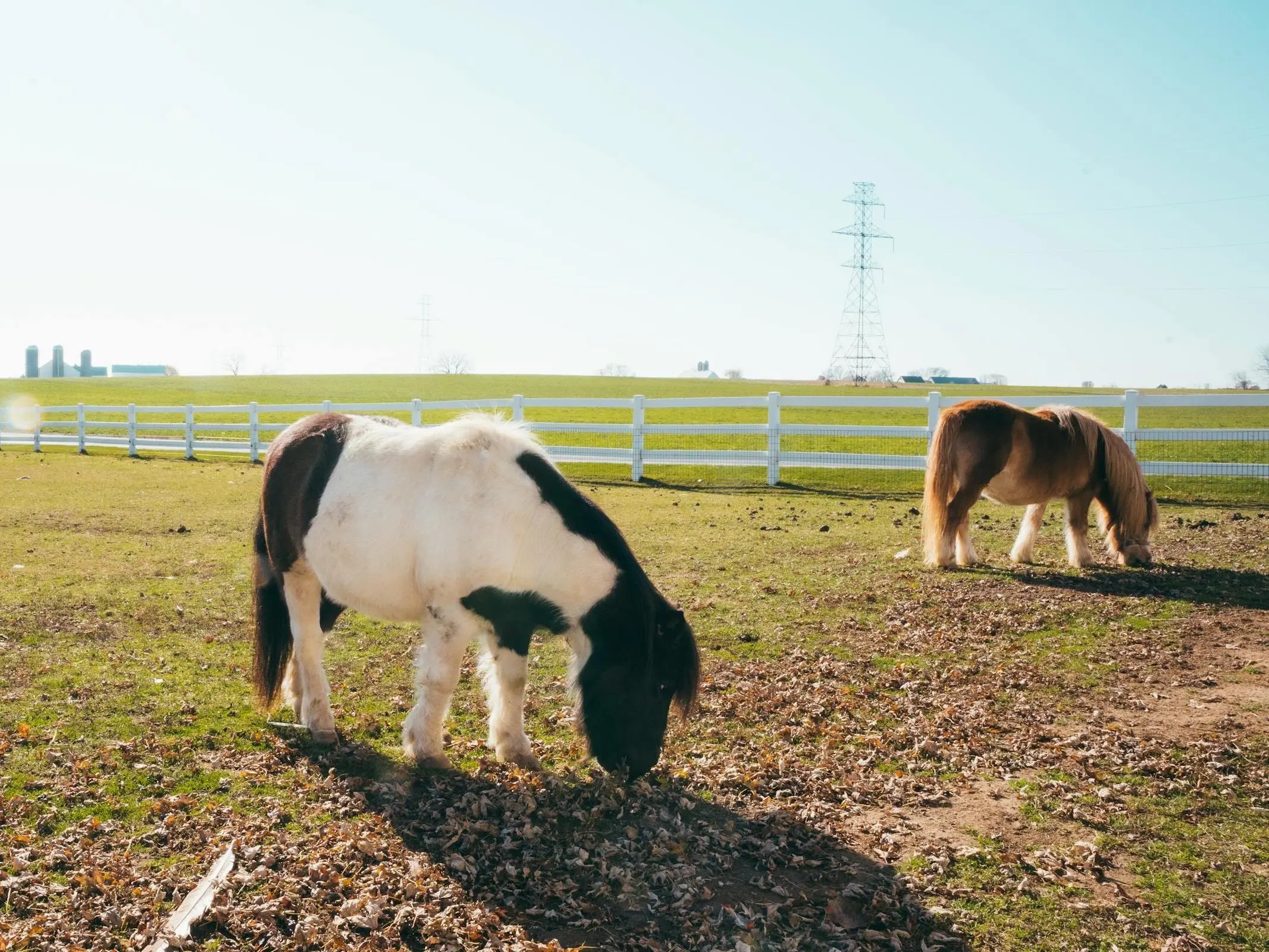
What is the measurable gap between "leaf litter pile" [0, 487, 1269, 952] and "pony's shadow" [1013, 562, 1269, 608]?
78.6 inches

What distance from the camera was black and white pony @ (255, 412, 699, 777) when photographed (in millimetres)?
4234

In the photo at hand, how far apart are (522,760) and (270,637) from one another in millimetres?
1654

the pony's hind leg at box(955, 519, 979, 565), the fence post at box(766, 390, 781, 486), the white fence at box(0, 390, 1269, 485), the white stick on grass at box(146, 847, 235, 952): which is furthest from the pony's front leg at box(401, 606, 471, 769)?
the fence post at box(766, 390, 781, 486)

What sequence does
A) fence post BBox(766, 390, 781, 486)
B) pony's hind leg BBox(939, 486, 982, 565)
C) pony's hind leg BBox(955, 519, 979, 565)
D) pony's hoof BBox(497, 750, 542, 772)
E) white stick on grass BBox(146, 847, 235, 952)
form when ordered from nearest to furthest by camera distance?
white stick on grass BBox(146, 847, 235, 952)
pony's hoof BBox(497, 750, 542, 772)
pony's hind leg BBox(939, 486, 982, 565)
pony's hind leg BBox(955, 519, 979, 565)
fence post BBox(766, 390, 781, 486)

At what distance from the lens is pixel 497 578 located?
13.9 ft

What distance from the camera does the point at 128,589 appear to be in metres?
8.09

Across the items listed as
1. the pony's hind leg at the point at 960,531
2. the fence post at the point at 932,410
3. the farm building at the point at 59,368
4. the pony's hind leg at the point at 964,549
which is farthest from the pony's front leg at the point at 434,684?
the farm building at the point at 59,368

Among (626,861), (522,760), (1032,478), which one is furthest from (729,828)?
(1032,478)

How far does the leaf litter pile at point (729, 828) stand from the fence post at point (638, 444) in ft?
37.7

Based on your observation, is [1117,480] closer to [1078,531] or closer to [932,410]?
[1078,531]

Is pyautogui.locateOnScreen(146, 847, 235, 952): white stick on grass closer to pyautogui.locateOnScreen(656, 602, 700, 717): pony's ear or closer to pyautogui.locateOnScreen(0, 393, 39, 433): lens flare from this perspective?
pyautogui.locateOnScreen(656, 602, 700, 717): pony's ear

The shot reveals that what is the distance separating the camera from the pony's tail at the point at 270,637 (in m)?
5.07

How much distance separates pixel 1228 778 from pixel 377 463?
4.43 m

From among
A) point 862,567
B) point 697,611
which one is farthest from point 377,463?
point 862,567
